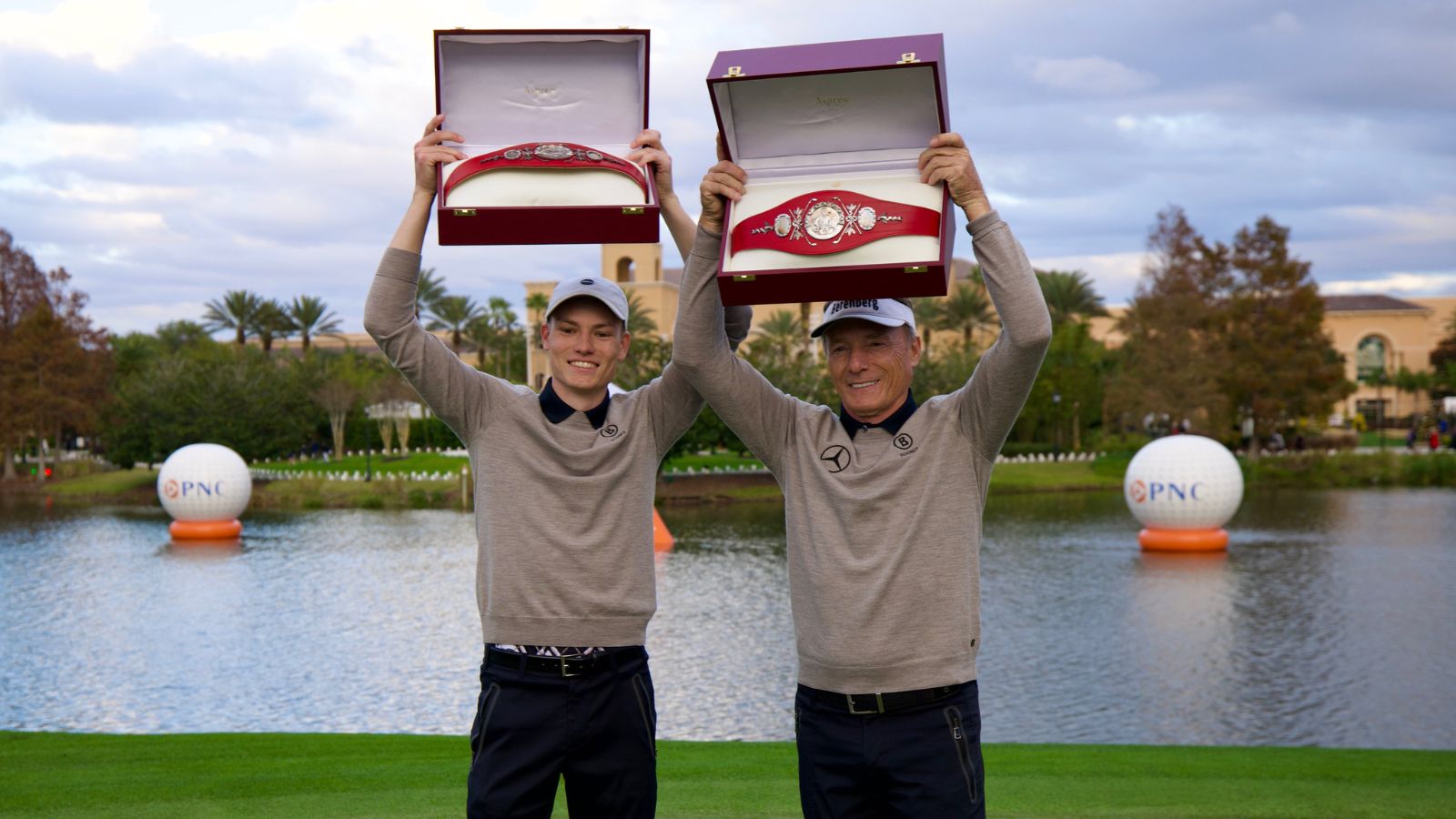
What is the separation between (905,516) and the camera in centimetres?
449

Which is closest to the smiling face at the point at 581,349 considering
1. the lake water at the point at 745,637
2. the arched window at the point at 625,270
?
the lake water at the point at 745,637

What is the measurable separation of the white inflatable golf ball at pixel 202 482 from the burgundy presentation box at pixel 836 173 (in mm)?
32822

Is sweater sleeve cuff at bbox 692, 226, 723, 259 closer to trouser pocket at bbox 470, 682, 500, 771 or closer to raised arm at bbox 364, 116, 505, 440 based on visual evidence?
raised arm at bbox 364, 116, 505, 440

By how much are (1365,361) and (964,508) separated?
121698mm

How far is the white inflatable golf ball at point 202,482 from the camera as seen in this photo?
34.8 meters

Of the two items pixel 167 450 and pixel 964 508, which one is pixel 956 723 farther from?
pixel 167 450

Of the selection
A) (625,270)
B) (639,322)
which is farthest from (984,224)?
(625,270)

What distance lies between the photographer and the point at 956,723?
4395 millimetres

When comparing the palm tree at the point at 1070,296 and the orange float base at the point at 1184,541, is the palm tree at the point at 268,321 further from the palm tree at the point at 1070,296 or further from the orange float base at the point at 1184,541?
the orange float base at the point at 1184,541

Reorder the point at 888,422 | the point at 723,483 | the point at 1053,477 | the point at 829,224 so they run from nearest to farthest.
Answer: the point at 829,224, the point at 888,422, the point at 723,483, the point at 1053,477

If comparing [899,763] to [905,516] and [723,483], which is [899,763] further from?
[723,483]

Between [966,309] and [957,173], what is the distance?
76435 millimetres

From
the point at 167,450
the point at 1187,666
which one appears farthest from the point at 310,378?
the point at 1187,666

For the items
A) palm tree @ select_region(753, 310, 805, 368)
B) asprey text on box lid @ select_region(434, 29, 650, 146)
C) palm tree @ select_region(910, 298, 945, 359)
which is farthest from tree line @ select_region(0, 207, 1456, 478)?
asprey text on box lid @ select_region(434, 29, 650, 146)
